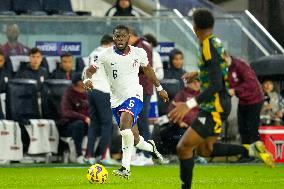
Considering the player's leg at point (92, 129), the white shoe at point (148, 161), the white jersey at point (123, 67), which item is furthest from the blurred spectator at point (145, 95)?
the white jersey at point (123, 67)

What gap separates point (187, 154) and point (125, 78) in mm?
4766

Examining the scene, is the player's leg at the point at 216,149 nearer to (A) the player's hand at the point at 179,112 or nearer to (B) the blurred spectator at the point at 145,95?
(A) the player's hand at the point at 179,112

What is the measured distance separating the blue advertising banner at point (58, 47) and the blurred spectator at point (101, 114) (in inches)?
69.6

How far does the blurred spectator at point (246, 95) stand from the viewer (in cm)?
2098

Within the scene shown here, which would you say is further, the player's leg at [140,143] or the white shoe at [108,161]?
the white shoe at [108,161]

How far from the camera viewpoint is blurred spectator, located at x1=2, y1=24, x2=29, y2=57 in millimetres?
22000

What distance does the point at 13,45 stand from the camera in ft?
72.4

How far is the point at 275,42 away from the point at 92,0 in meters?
4.96

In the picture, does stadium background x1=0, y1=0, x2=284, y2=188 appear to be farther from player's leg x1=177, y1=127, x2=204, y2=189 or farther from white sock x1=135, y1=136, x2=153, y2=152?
player's leg x1=177, y1=127, x2=204, y2=189

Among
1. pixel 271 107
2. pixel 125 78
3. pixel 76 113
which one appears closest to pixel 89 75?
pixel 125 78

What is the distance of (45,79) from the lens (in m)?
21.9

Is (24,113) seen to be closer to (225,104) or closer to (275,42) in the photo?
(275,42)

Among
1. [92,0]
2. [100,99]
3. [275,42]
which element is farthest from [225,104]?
[92,0]

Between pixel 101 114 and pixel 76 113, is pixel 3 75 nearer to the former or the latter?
pixel 76 113
